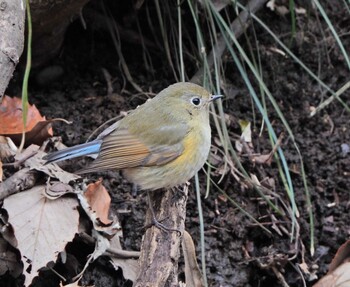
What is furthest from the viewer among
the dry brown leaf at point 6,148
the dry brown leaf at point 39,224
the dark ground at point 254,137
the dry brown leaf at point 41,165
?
the dark ground at point 254,137

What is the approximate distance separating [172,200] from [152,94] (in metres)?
1.27

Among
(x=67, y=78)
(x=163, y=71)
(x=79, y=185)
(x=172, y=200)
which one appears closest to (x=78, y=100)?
(x=67, y=78)

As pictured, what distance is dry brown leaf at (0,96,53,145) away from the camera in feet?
12.0

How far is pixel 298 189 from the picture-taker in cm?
421

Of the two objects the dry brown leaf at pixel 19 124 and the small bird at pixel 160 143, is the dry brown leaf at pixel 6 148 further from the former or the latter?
the small bird at pixel 160 143

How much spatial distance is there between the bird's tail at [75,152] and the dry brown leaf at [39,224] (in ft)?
0.68

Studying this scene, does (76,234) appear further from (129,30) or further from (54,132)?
(129,30)

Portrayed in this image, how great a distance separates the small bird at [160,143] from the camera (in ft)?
10.9

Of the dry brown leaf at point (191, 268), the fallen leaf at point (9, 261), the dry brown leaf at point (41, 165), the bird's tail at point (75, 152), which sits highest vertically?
the bird's tail at point (75, 152)

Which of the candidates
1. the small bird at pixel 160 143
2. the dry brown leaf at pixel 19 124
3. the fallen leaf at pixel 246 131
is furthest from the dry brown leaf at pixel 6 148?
the fallen leaf at pixel 246 131

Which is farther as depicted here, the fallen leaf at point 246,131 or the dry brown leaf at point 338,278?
the fallen leaf at point 246,131

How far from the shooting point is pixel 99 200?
3.47 metres

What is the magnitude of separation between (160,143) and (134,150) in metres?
0.13

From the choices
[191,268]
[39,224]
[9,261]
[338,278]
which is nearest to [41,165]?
[39,224]
